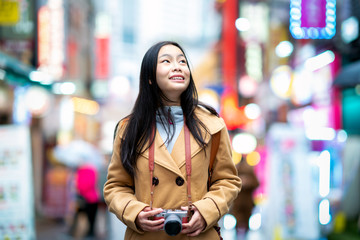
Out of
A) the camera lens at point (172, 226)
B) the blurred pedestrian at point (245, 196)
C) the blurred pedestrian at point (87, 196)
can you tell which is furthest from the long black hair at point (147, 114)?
the blurred pedestrian at point (87, 196)

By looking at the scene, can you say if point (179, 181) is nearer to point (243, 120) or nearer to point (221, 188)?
point (221, 188)

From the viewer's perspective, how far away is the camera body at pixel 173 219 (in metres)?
2.08

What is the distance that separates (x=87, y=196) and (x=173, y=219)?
26.0ft

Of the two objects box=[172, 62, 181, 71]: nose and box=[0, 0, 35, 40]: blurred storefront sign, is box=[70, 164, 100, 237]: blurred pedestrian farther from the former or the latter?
box=[172, 62, 181, 71]: nose

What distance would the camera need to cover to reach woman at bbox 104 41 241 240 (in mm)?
2273

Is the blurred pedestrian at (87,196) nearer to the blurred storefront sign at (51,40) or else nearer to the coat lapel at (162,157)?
the blurred storefront sign at (51,40)

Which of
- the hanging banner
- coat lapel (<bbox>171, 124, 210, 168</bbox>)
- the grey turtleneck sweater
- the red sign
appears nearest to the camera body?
coat lapel (<bbox>171, 124, 210, 168</bbox>)

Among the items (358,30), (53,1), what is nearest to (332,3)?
(358,30)

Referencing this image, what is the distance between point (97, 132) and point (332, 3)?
22.0 metres

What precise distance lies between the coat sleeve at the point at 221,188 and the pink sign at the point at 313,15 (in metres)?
8.38

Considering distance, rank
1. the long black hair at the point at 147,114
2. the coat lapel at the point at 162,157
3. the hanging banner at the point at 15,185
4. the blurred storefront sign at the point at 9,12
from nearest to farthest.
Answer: the coat lapel at the point at 162,157 → the long black hair at the point at 147,114 → the hanging banner at the point at 15,185 → the blurred storefront sign at the point at 9,12

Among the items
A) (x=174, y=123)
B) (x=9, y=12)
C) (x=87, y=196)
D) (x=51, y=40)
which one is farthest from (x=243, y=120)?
(x=174, y=123)

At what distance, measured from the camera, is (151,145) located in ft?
7.88

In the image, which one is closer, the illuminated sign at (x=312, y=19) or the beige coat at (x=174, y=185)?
the beige coat at (x=174, y=185)
